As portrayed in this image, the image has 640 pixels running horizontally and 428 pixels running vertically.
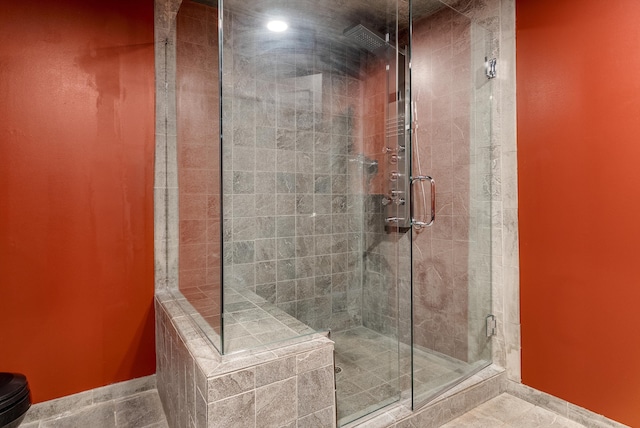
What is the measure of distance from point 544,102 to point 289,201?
1.73 metres

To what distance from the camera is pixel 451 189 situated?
237 centimetres

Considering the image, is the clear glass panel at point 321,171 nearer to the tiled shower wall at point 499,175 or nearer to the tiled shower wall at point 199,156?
the tiled shower wall at point 199,156

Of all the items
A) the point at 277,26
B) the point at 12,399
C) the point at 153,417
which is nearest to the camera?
the point at 12,399

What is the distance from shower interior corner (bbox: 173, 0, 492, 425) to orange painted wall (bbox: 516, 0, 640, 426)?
0.91ft

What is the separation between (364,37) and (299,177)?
1.12m

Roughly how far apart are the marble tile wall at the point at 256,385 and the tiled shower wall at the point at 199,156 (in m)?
0.17

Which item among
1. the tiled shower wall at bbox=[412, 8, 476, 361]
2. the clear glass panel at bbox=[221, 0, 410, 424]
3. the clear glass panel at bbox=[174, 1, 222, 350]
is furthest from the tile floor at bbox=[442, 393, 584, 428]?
the clear glass panel at bbox=[174, 1, 222, 350]

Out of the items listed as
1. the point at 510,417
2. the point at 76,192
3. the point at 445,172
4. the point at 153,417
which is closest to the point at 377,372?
the point at 510,417

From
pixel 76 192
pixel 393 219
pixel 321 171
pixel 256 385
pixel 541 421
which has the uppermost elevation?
pixel 321 171

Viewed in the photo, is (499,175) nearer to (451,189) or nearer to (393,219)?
(451,189)

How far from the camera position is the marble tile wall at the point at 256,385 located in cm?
111

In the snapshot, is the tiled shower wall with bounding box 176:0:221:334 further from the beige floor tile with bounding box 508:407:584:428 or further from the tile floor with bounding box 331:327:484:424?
the beige floor tile with bounding box 508:407:584:428

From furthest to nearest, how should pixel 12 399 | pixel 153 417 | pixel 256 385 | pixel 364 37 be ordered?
pixel 364 37
pixel 153 417
pixel 12 399
pixel 256 385

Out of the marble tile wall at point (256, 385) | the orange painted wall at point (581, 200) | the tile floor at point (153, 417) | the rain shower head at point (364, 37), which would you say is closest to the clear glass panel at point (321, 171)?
the rain shower head at point (364, 37)
